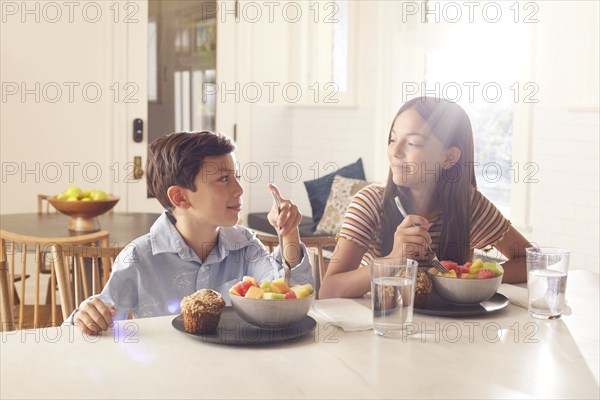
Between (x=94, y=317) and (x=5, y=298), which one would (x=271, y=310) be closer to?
(x=94, y=317)

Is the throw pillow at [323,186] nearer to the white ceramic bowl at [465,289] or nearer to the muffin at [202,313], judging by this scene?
the white ceramic bowl at [465,289]

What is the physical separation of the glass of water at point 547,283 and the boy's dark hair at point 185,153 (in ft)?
2.43

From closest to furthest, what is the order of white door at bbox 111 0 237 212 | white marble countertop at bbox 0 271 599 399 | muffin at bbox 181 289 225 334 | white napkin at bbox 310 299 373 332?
white marble countertop at bbox 0 271 599 399, muffin at bbox 181 289 225 334, white napkin at bbox 310 299 373 332, white door at bbox 111 0 237 212

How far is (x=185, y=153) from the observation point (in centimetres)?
195

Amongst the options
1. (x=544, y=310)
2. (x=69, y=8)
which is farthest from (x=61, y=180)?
(x=544, y=310)

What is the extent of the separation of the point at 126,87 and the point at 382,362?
170 inches

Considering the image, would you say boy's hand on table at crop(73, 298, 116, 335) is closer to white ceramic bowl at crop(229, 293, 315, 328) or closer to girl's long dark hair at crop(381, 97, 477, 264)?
white ceramic bowl at crop(229, 293, 315, 328)

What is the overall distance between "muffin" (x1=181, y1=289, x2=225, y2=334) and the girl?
18.7 inches

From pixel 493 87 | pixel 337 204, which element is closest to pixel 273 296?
pixel 493 87

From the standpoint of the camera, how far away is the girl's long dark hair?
6.84 ft

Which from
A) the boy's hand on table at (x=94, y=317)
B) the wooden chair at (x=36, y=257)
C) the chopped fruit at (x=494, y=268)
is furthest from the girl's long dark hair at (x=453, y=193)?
the wooden chair at (x=36, y=257)

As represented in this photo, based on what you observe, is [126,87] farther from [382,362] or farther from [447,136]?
[382,362]

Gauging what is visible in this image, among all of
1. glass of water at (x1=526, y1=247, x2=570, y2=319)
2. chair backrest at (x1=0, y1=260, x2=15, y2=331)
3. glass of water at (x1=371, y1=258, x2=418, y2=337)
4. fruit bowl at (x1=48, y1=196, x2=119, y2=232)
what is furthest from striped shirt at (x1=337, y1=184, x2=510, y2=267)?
fruit bowl at (x1=48, y1=196, x2=119, y2=232)

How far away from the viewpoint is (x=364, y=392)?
123 centimetres
